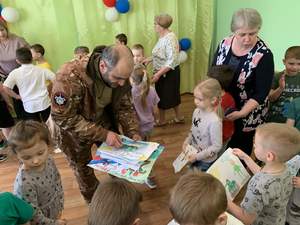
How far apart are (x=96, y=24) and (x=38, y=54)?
0.89 m

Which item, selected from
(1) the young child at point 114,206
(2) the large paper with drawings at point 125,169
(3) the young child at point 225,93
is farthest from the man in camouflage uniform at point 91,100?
(1) the young child at point 114,206

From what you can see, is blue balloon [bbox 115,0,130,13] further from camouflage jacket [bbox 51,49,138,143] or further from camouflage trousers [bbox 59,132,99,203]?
camouflage trousers [bbox 59,132,99,203]

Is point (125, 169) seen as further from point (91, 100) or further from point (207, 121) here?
point (207, 121)

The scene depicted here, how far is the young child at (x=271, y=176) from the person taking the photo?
143cm

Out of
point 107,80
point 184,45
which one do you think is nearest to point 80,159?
point 107,80

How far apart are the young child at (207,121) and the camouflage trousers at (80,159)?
0.75 m

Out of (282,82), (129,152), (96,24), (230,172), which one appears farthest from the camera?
(96,24)

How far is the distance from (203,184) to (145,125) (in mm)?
1511

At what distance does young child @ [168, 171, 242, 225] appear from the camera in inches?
45.6

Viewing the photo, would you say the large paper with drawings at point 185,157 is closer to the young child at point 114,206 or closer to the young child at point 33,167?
the young child at point 33,167

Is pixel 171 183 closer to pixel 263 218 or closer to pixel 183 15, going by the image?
pixel 263 218

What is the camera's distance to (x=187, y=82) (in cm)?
479

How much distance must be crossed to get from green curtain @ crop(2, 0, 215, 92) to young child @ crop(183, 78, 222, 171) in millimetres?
2437

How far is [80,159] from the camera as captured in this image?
2.21 metres
